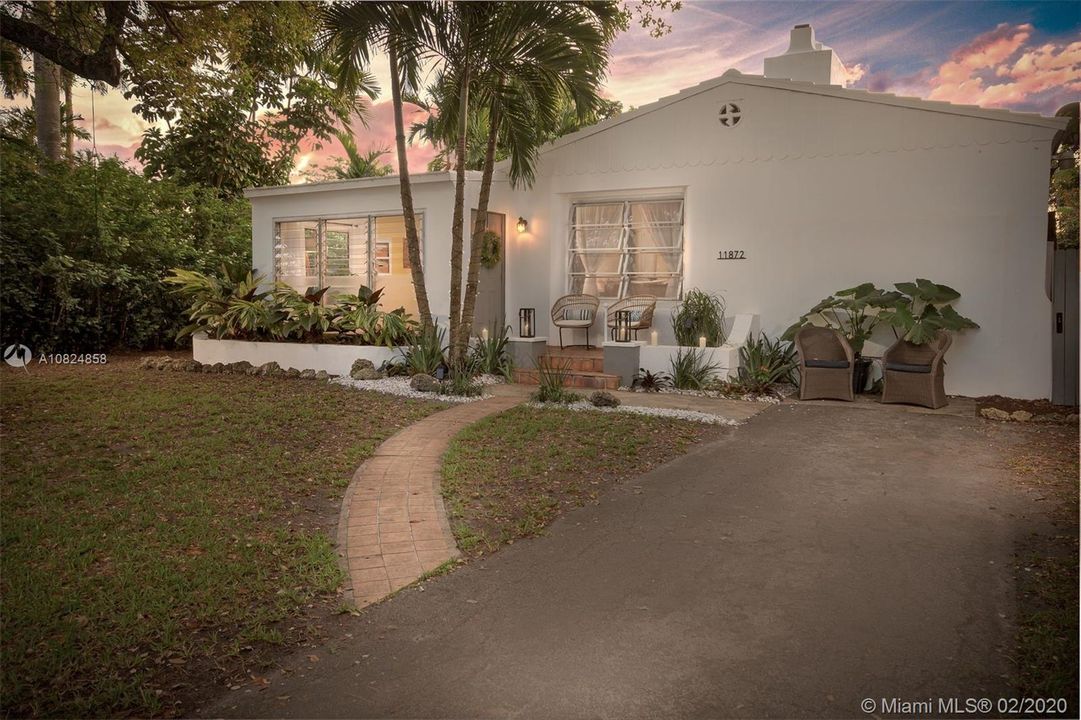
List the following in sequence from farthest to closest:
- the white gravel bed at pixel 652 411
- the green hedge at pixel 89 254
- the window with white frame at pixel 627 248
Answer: the green hedge at pixel 89 254 < the window with white frame at pixel 627 248 < the white gravel bed at pixel 652 411

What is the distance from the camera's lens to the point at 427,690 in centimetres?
250

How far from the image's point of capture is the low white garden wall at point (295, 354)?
10070 mm

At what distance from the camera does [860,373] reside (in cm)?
906

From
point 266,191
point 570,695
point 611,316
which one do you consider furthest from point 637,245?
point 570,695

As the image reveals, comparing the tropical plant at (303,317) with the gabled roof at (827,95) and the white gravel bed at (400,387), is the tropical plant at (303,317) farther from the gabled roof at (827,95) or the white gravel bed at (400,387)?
the gabled roof at (827,95)

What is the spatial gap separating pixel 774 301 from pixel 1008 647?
24.8 ft

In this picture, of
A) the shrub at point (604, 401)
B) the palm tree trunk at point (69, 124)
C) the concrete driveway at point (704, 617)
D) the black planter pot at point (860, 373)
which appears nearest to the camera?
the concrete driveway at point (704, 617)

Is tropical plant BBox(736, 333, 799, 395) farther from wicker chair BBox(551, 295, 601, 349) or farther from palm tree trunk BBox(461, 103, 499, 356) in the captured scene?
palm tree trunk BBox(461, 103, 499, 356)

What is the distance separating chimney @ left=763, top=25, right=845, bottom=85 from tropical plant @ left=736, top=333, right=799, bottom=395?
12.5 feet

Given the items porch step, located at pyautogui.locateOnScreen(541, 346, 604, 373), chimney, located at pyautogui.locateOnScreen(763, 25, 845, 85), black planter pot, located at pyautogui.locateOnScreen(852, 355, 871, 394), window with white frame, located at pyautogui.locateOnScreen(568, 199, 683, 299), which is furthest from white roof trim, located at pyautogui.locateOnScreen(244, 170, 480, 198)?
black planter pot, located at pyautogui.locateOnScreen(852, 355, 871, 394)

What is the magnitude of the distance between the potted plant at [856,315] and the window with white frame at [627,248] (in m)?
2.07

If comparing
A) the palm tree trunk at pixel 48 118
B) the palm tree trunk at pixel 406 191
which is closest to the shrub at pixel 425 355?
the palm tree trunk at pixel 406 191

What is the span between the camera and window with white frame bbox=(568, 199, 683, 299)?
1083cm

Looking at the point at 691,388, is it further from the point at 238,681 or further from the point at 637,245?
the point at 238,681
